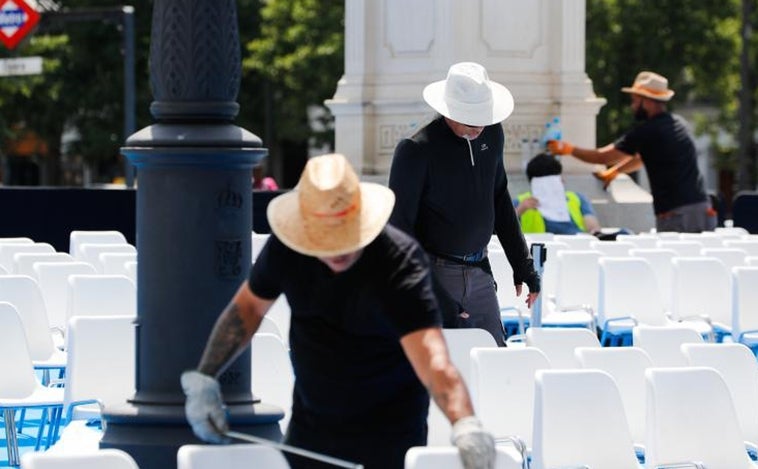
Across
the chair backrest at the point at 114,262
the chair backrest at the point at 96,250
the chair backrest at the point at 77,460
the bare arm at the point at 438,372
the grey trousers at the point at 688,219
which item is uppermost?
the bare arm at the point at 438,372

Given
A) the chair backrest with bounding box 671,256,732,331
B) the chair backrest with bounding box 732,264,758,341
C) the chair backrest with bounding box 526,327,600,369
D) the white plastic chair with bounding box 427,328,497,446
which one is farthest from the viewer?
the chair backrest with bounding box 671,256,732,331

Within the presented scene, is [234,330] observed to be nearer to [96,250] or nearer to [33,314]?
[33,314]

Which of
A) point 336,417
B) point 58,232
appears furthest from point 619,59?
point 336,417

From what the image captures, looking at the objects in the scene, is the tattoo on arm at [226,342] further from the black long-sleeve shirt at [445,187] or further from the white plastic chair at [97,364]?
the white plastic chair at [97,364]

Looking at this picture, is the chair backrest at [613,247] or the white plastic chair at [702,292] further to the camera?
the chair backrest at [613,247]

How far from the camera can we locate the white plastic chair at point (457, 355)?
7285mm

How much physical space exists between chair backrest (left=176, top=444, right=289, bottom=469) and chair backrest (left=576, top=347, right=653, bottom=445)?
282 cm

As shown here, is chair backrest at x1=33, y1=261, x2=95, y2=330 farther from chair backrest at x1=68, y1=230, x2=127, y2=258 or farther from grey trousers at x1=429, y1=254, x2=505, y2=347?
grey trousers at x1=429, y1=254, x2=505, y2=347

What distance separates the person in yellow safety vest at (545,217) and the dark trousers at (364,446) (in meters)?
9.19

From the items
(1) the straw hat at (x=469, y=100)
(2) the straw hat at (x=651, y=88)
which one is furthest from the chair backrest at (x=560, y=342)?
(2) the straw hat at (x=651, y=88)

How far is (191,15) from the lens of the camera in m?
6.15

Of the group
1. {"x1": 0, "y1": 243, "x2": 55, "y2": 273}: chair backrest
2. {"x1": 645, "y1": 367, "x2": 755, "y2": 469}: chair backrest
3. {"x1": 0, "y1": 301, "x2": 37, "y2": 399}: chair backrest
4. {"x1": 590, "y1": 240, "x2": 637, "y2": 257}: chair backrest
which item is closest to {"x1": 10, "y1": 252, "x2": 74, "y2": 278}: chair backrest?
{"x1": 0, "y1": 243, "x2": 55, "y2": 273}: chair backrest

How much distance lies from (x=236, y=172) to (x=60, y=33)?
4334cm

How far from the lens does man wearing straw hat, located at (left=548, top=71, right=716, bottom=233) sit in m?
15.1
